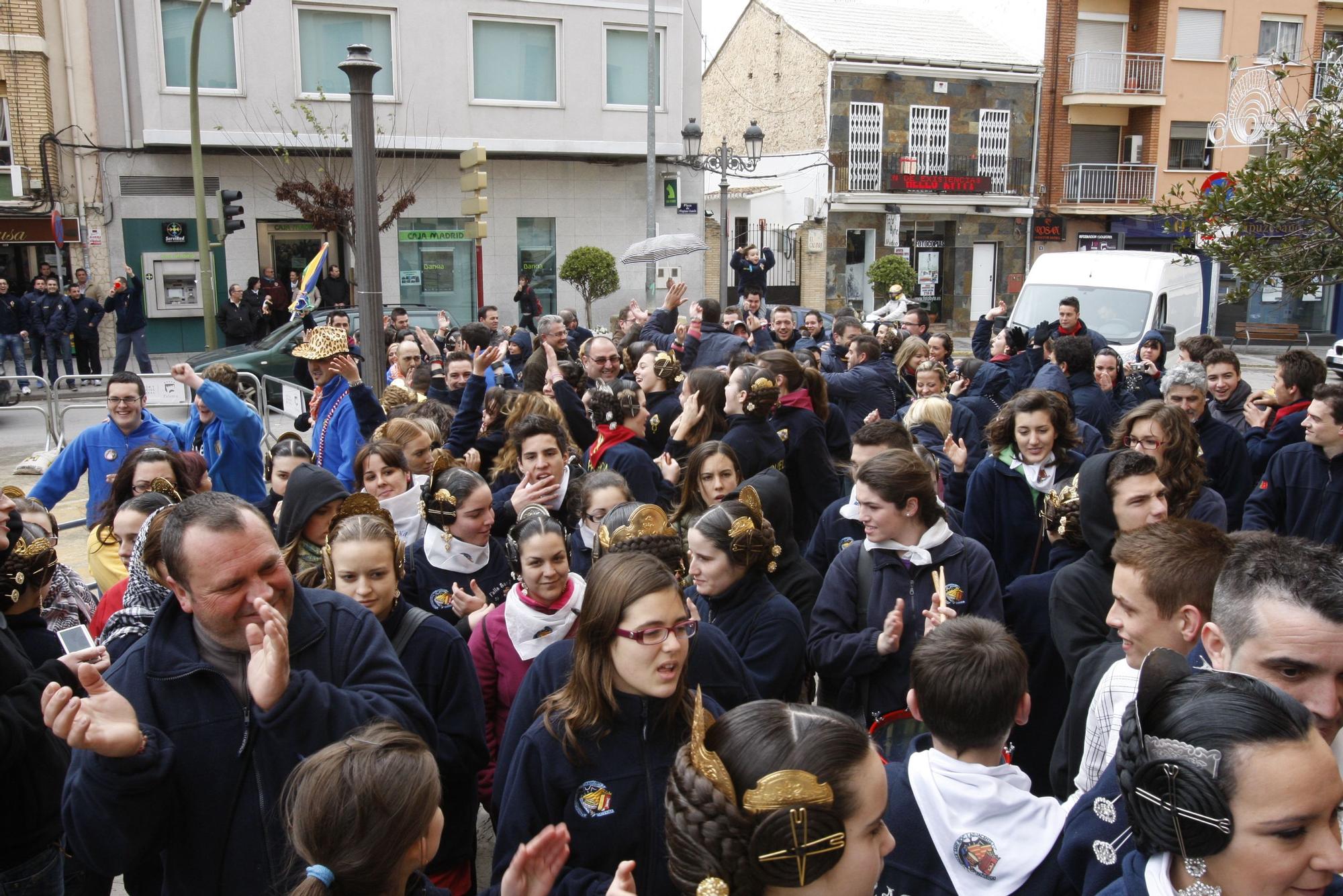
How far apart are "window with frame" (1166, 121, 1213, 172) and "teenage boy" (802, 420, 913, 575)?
105 ft

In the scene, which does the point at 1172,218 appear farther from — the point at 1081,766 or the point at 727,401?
the point at 1081,766

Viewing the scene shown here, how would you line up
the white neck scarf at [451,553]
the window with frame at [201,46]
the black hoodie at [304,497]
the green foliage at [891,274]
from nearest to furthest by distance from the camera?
the black hoodie at [304,497]
the white neck scarf at [451,553]
the window with frame at [201,46]
the green foliage at [891,274]

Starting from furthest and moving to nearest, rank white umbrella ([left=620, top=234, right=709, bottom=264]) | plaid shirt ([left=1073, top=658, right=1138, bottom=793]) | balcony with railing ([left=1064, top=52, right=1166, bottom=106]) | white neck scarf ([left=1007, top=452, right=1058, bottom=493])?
1. balcony with railing ([left=1064, top=52, right=1166, bottom=106])
2. white umbrella ([left=620, top=234, right=709, bottom=264])
3. white neck scarf ([left=1007, top=452, right=1058, bottom=493])
4. plaid shirt ([left=1073, top=658, right=1138, bottom=793])

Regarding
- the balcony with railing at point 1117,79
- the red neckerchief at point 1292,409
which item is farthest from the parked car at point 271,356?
the balcony with railing at point 1117,79

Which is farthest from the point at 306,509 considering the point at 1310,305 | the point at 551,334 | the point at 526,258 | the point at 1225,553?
the point at 1310,305

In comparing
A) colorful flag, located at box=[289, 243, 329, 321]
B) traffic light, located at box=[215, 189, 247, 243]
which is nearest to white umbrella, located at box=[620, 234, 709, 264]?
colorful flag, located at box=[289, 243, 329, 321]

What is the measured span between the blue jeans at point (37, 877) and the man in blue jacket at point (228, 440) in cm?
340

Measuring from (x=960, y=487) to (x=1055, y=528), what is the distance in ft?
7.02

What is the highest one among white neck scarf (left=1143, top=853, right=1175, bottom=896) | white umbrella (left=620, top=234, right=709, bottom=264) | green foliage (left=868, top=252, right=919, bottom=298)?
white umbrella (left=620, top=234, right=709, bottom=264)

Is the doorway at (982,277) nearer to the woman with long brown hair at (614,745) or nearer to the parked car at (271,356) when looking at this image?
the parked car at (271,356)

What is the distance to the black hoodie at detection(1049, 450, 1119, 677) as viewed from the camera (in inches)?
138

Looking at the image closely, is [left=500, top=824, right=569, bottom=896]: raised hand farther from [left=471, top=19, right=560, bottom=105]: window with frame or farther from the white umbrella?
[left=471, top=19, right=560, bottom=105]: window with frame

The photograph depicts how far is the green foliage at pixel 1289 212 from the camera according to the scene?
5723mm

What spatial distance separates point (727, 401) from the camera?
6027mm
